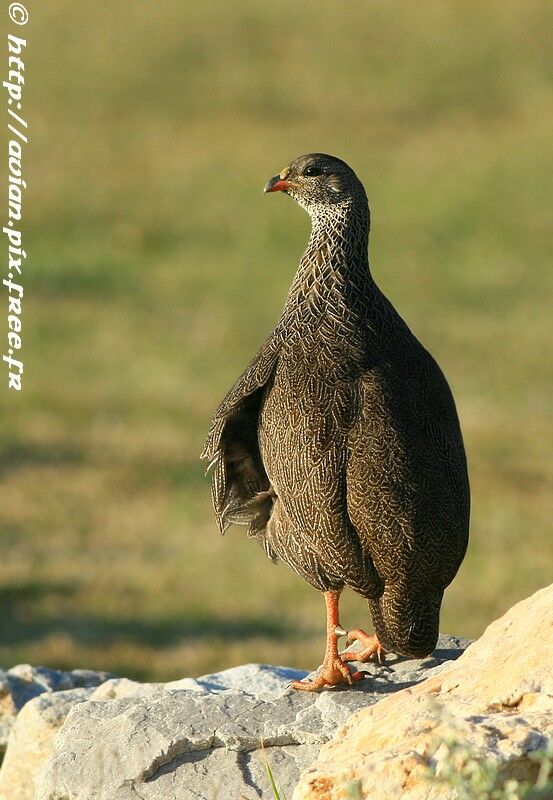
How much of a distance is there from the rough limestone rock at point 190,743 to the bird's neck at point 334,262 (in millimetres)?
1427

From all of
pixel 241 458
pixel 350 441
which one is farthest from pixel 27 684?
pixel 350 441

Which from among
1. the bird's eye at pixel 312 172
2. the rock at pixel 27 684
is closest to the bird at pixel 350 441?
the bird's eye at pixel 312 172

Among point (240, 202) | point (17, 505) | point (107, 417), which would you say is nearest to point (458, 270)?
point (240, 202)

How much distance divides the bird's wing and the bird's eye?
2.00ft

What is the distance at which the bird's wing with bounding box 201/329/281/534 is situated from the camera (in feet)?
19.5

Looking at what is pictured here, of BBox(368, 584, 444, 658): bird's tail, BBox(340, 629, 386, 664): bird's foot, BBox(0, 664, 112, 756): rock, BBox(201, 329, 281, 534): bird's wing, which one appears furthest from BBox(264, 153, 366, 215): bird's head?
BBox(0, 664, 112, 756): rock

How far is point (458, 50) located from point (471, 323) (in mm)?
18000

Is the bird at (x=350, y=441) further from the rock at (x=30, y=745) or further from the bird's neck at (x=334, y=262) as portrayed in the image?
the rock at (x=30, y=745)

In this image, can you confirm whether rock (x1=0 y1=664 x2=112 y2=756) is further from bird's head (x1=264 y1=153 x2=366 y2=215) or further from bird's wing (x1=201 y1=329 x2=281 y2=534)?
bird's head (x1=264 y1=153 x2=366 y2=215)

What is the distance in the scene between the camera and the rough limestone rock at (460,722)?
3922mm

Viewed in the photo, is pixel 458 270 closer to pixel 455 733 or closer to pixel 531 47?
pixel 531 47

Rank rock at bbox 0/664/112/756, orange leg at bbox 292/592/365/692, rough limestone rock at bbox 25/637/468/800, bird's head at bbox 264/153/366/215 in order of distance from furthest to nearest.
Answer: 1. rock at bbox 0/664/112/756
2. bird's head at bbox 264/153/366/215
3. orange leg at bbox 292/592/365/692
4. rough limestone rock at bbox 25/637/468/800

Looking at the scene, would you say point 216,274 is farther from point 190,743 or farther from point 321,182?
point 190,743

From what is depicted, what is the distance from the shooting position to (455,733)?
13.0 feet
